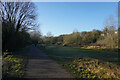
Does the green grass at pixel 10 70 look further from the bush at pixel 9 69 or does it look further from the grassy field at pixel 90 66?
the grassy field at pixel 90 66

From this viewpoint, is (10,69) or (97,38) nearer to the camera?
(10,69)

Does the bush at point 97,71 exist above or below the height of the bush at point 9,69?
below

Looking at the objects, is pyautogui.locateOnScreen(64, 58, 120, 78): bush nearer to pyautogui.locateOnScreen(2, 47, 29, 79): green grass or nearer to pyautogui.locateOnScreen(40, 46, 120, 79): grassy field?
pyautogui.locateOnScreen(40, 46, 120, 79): grassy field

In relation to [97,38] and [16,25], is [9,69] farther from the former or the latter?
[97,38]

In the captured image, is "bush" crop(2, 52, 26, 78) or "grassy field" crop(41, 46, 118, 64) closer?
"bush" crop(2, 52, 26, 78)

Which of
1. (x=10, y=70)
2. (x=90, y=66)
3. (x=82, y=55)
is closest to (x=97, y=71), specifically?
(x=90, y=66)

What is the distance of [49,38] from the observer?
44.9m

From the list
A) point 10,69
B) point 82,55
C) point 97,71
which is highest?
point 10,69

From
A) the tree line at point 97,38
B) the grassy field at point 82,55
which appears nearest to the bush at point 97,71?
the grassy field at point 82,55

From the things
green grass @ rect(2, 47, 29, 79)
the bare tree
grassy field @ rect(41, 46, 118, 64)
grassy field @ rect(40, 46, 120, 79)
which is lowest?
grassy field @ rect(41, 46, 118, 64)

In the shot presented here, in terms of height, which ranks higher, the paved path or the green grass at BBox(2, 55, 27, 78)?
the green grass at BBox(2, 55, 27, 78)

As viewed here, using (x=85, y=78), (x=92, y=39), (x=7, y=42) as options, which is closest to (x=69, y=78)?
(x=85, y=78)

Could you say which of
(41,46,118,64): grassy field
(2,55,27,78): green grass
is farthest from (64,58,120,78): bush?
(41,46,118,64): grassy field

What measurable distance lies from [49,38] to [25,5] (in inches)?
1023
